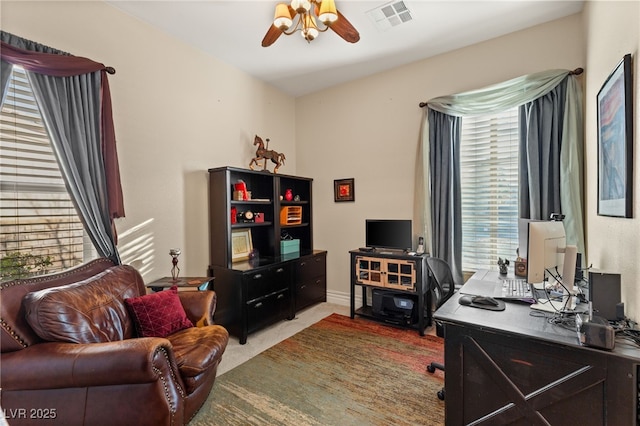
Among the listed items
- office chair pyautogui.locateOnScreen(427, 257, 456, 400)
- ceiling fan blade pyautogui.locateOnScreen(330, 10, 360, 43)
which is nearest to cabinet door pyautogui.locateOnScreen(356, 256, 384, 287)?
office chair pyautogui.locateOnScreen(427, 257, 456, 400)

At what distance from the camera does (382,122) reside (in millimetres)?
3842

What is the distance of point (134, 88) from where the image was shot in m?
2.67

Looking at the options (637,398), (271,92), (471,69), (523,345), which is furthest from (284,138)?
(637,398)

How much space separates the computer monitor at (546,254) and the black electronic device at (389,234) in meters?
1.80

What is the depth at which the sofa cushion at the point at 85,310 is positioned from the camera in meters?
1.58

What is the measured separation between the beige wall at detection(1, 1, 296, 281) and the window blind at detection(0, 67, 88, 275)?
387mm

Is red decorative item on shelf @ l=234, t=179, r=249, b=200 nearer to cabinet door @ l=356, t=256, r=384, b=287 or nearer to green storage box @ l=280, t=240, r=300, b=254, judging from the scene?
green storage box @ l=280, t=240, r=300, b=254

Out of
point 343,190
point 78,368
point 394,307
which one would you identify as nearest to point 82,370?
point 78,368

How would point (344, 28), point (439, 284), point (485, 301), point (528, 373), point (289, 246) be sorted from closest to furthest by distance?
point (528, 373)
point (485, 301)
point (344, 28)
point (439, 284)
point (289, 246)

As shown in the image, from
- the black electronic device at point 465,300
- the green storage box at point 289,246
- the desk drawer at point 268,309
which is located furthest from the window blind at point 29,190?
the black electronic device at point 465,300

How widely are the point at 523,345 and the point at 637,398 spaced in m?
0.39

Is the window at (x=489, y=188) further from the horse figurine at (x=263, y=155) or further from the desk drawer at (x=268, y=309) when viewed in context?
the horse figurine at (x=263, y=155)

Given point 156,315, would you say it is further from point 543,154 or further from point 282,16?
point 543,154

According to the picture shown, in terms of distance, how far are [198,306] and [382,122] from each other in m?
3.01
